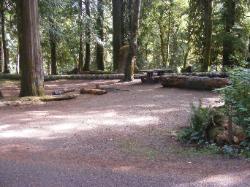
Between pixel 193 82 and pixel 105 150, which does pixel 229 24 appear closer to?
pixel 193 82

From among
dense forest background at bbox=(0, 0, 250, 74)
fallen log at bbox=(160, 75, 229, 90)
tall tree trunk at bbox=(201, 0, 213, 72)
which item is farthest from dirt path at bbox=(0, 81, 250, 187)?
tall tree trunk at bbox=(201, 0, 213, 72)

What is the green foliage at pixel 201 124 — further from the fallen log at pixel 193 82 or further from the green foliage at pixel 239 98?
the fallen log at pixel 193 82

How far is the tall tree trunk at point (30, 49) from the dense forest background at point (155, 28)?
15.9ft

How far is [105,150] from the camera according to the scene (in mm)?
7531

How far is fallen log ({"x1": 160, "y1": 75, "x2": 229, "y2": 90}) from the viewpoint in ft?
48.3

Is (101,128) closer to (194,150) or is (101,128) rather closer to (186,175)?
(194,150)

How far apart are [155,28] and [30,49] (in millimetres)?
20239

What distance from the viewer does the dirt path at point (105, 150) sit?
5.91 m

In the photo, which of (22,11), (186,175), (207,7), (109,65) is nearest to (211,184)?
(186,175)

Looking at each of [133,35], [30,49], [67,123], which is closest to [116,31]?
[133,35]

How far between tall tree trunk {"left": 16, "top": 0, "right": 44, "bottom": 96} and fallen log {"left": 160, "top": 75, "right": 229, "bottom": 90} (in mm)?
4911

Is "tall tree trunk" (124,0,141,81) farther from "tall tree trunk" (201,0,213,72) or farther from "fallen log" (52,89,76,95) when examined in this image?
"tall tree trunk" (201,0,213,72)

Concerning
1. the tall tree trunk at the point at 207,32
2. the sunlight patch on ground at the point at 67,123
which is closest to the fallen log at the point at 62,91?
the sunlight patch on ground at the point at 67,123

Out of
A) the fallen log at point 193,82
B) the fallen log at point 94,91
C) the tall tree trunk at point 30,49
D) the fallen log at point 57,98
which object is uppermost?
the tall tree trunk at point 30,49
